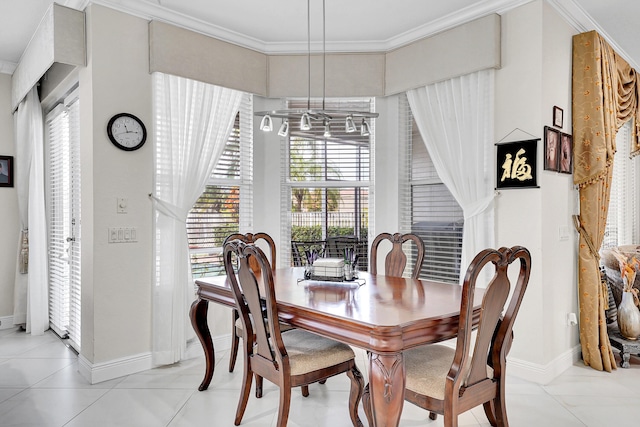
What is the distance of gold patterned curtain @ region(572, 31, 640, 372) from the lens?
324 centimetres

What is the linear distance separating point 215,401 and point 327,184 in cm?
216

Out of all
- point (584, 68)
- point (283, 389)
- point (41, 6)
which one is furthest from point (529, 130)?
point (41, 6)

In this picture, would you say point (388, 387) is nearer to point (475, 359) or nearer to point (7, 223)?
point (475, 359)

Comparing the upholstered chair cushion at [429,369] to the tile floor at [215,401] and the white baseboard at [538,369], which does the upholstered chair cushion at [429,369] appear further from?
the white baseboard at [538,369]

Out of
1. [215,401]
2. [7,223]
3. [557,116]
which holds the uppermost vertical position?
[557,116]

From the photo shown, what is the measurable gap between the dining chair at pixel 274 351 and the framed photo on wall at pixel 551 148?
6.49ft

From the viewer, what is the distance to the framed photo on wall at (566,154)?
3.14m

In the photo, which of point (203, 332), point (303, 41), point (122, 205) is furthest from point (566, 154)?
point (122, 205)

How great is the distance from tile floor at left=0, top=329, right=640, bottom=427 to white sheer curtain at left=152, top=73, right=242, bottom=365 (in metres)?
0.36

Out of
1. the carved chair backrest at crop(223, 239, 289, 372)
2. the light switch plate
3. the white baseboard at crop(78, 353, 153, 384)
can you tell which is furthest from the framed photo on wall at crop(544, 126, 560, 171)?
the white baseboard at crop(78, 353, 153, 384)

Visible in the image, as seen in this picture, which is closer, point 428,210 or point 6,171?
point 428,210

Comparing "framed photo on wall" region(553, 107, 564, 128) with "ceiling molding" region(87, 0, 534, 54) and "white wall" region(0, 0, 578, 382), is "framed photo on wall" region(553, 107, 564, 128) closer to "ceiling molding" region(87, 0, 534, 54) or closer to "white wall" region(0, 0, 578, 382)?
"white wall" region(0, 0, 578, 382)

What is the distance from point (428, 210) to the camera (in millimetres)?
3754

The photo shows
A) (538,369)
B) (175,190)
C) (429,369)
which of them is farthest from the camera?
(175,190)
